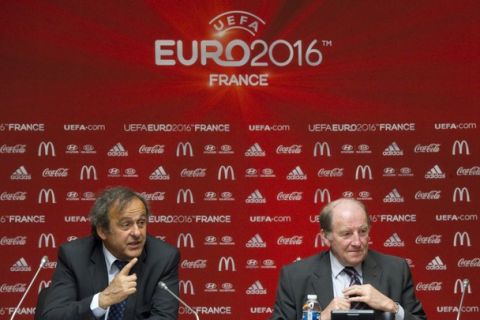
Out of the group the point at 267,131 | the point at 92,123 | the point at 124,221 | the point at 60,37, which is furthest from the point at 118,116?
the point at 124,221

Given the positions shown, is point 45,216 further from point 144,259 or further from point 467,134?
point 467,134

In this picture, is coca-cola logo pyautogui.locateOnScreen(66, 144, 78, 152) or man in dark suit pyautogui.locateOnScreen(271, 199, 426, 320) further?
coca-cola logo pyautogui.locateOnScreen(66, 144, 78, 152)

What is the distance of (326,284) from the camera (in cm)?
452

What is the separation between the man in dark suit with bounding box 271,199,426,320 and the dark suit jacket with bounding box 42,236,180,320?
1.97 feet

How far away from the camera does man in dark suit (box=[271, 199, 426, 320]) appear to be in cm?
446

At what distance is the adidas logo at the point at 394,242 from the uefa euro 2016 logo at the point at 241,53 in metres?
1.39

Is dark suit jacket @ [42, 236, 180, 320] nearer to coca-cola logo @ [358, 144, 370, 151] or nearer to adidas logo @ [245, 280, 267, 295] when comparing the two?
adidas logo @ [245, 280, 267, 295]

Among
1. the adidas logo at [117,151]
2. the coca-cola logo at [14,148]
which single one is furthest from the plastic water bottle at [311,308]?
the coca-cola logo at [14,148]

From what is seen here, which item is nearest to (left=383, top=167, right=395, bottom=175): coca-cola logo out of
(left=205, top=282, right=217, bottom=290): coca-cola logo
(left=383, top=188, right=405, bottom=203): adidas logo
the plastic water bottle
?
(left=383, top=188, right=405, bottom=203): adidas logo

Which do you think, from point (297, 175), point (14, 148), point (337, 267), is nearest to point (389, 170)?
point (297, 175)

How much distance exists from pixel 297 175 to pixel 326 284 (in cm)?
192

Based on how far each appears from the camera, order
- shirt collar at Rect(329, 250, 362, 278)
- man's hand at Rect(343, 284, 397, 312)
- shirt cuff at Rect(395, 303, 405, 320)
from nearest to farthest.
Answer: man's hand at Rect(343, 284, 397, 312) → shirt cuff at Rect(395, 303, 405, 320) → shirt collar at Rect(329, 250, 362, 278)

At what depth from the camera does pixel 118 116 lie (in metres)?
6.35

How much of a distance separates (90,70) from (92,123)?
39 centimetres
